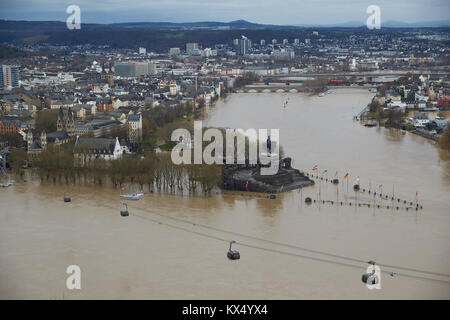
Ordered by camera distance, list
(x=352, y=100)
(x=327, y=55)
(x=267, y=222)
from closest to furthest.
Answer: (x=267, y=222) → (x=352, y=100) → (x=327, y=55)

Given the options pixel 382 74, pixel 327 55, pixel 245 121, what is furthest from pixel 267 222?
pixel 327 55

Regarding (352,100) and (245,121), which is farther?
(352,100)

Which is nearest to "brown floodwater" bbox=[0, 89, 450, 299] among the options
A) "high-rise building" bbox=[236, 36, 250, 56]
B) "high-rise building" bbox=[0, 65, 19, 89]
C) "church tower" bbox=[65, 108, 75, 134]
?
"church tower" bbox=[65, 108, 75, 134]

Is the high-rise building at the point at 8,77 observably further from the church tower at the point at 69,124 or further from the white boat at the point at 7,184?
the white boat at the point at 7,184

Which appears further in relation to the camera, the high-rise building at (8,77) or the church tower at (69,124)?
the high-rise building at (8,77)

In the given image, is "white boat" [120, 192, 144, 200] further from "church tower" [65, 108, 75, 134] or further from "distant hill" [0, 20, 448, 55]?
"distant hill" [0, 20, 448, 55]

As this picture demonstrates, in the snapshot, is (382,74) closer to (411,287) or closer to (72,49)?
(72,49)

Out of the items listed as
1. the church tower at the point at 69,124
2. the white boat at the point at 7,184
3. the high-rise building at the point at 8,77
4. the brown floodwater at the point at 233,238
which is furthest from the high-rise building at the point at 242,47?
the white boat at the point at 7,184

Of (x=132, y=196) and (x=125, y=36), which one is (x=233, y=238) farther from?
(x=125, y=36)
